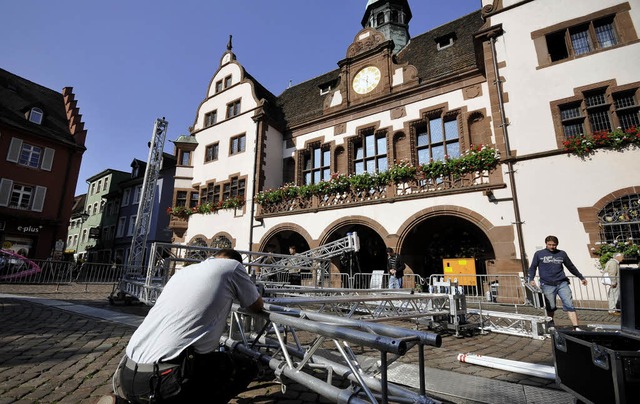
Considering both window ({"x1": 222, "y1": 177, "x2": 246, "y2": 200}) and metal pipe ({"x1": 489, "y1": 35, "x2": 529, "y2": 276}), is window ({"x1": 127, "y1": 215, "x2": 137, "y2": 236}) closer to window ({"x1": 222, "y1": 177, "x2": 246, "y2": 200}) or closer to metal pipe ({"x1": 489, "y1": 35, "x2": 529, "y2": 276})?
window ({"x1": 222, "y1": 177, "x2": 246, "y2": 200})

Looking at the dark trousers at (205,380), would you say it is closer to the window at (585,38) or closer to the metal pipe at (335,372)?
the metal pipe at (335,372)

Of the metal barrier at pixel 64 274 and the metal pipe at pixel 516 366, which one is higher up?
the metal barrier at pixel 64 274

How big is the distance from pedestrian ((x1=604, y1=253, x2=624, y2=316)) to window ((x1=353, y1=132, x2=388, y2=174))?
8594 millimetres

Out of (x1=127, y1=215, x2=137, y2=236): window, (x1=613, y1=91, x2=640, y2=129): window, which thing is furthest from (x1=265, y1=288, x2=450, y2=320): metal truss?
(x1=127, y1=215, x2=137, y2=236): window

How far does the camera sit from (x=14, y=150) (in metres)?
23.5

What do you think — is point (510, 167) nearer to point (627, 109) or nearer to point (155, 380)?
point (627, 109)

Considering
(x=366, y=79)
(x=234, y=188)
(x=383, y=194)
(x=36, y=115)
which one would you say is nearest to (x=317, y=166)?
(x=383, y=194)

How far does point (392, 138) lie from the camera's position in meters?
14.8

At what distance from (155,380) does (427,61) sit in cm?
1780

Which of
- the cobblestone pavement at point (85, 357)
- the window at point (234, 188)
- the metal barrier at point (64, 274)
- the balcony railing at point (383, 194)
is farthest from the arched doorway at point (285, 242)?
the cobblestone pavement at point (85, 357)

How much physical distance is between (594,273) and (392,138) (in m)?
8.82

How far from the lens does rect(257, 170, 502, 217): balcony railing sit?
38.8 feet

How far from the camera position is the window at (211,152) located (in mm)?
21469

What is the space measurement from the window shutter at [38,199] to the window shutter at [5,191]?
141cm
